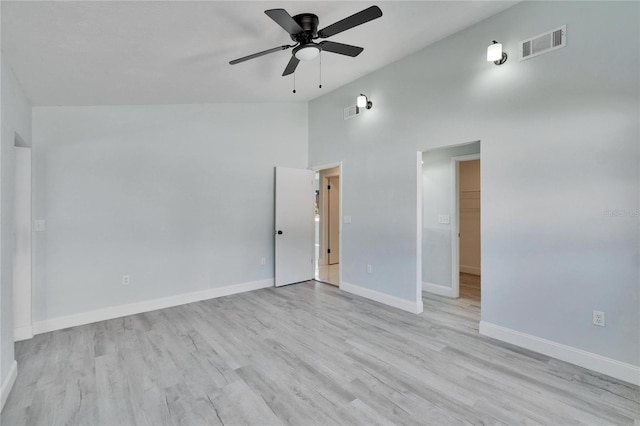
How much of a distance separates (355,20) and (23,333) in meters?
4.30

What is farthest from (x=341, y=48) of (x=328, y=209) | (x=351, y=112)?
(x=328, y=209)

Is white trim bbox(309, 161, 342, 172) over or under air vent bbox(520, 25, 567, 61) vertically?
under

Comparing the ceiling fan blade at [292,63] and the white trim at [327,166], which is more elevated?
the ceiling fan blade at [292,63]

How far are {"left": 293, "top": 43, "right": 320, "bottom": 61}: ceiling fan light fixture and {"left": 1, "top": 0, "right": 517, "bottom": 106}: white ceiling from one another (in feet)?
1.06

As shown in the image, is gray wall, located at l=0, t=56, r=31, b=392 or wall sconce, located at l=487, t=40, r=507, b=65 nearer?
gray wall, located at l=0, t=56, r=31, b=392

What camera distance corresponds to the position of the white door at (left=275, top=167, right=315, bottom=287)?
4961 millimetres

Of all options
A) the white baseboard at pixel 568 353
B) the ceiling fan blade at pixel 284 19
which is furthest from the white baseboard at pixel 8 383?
the white baseboard at pixel 568 353

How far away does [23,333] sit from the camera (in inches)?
119

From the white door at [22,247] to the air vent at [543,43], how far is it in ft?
16.5

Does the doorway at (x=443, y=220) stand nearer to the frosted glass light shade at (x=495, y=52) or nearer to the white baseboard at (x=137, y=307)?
the frosted glass light shade at (x=495, y=52)

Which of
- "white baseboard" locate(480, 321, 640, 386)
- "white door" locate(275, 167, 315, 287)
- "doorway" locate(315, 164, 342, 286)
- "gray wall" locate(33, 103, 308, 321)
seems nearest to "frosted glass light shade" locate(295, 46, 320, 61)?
"gray wall" locate(33, 103, 308, 321)

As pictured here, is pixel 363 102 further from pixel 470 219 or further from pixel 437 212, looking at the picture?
pixel 470 219

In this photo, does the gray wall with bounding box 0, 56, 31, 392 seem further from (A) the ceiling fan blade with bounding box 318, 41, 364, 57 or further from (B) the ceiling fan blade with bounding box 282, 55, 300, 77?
(A) the ceiling fan blade with bounding box 318, 41, 364, 57

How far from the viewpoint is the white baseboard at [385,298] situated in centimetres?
375
